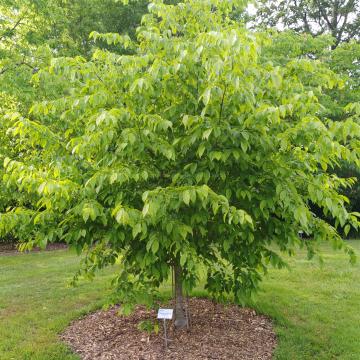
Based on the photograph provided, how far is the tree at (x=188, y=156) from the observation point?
9.21 ft

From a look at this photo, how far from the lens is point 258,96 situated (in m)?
3.25

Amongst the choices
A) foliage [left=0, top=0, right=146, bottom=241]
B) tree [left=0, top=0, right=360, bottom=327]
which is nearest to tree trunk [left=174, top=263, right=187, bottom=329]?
tree [left=0, top=0, right=360, bottom=327]

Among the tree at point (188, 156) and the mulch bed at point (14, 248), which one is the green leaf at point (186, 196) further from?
the mulch bed at point (14, 248)

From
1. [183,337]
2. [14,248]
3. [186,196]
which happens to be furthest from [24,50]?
[186,196]

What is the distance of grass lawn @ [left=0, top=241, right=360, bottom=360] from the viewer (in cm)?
418

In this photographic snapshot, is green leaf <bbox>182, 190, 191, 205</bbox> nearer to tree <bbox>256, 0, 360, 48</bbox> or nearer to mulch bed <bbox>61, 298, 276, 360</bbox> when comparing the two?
mulch bed <bbox>61, 298, 276, 360</bbox>

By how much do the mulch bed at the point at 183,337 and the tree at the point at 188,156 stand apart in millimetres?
731

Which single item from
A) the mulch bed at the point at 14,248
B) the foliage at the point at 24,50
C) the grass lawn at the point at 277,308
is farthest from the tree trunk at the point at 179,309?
the mulch bed at the point at 14,248

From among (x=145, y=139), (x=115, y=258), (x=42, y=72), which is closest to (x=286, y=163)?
(x=145, y=139)

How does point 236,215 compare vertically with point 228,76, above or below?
below

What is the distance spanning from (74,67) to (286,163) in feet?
6.37

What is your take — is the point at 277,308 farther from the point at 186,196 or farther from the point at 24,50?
the point at 24,50

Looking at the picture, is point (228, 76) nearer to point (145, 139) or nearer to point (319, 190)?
point (145, 139)

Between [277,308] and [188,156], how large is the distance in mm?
2988
